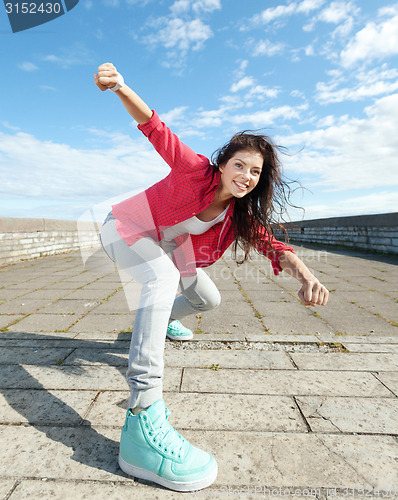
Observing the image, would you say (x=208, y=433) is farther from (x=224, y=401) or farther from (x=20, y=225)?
(x=20, y=225)

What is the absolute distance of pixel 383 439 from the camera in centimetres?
157

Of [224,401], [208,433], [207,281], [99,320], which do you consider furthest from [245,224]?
[99,320]

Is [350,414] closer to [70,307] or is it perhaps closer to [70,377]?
[70,377]

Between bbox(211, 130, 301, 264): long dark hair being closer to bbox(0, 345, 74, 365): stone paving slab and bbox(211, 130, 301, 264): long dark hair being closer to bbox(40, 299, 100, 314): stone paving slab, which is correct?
bbox(0, 345, 74, 365): stone paving slab

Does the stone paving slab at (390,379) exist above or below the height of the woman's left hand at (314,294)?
below

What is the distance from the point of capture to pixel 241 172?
1860 millimetres

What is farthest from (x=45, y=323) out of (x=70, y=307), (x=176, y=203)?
(x=176, y=203)

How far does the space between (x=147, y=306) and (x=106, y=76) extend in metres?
1.02

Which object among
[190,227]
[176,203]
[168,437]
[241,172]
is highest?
[241,172]

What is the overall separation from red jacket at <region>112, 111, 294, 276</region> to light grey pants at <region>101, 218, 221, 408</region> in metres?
0.08

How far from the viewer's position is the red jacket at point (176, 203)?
1.77 m

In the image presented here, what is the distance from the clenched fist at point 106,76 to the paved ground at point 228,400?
157 centimetres

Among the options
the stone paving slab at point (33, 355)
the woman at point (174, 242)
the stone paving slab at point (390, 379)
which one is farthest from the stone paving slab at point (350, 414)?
the stone paving slab at point (33, 355)

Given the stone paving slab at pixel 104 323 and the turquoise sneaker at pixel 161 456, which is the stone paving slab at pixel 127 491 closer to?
the turquoise sneaker at pixel 161 456
